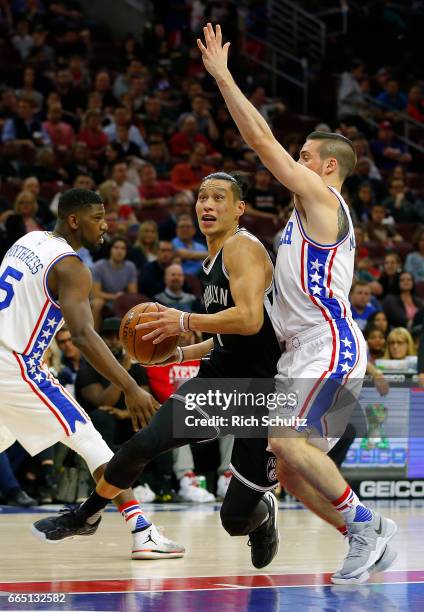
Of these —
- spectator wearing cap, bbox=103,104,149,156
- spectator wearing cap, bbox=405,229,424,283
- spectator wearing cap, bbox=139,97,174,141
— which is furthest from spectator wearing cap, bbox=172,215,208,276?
spectator wearing cap, bbox=139,97,174,141

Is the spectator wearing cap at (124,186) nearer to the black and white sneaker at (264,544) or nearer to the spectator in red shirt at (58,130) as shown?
the spectator in red shirt at (58,130)

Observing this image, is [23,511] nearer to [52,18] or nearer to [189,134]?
[189,134]

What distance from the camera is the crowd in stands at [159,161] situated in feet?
35.7

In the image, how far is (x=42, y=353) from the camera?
5.88 meters

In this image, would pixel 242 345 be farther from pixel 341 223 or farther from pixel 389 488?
pixel 389 488

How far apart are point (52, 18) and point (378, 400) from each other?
9146 millimetres

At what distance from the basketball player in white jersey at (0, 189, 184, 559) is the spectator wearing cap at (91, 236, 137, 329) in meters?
5.23

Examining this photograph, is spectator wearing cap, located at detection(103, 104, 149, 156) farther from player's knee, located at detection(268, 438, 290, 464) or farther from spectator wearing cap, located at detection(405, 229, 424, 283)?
player's knee, located at detection(268, 438, 290, 464)

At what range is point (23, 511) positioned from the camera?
8555mm

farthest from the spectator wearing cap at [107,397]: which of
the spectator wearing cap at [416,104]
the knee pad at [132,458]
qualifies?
the spectator wearing cap at [416,104]

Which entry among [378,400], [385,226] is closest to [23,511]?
[378,400]

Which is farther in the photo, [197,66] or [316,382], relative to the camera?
[197,66]

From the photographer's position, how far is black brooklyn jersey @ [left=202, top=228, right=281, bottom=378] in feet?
17.9

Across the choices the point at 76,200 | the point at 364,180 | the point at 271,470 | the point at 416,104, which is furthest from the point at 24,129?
the point at 271,470
